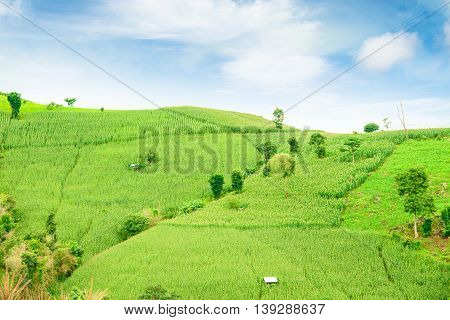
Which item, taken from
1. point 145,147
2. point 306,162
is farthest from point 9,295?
point 145,147

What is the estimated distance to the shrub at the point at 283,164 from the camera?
108ft

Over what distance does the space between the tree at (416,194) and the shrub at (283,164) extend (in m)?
10.7

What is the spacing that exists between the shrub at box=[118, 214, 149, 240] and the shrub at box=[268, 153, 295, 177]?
10446 millimetres

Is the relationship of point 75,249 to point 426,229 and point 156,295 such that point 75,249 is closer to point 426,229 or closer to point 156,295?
point 156,295

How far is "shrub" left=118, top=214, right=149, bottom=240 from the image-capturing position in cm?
2927

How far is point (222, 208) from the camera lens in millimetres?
30453

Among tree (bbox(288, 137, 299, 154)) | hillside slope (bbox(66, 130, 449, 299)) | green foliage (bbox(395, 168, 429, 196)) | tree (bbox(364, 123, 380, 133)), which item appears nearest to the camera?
hillside slope (bbox(66, 130, 449, 299))

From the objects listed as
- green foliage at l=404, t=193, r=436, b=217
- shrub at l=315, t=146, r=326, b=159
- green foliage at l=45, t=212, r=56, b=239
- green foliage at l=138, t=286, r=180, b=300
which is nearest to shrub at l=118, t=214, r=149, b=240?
green foliage at l=45, t=212, r=56, b=239

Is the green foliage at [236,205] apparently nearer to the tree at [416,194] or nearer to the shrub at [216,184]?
the shrub at [216,184]

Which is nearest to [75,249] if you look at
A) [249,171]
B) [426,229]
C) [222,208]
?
[222,208]

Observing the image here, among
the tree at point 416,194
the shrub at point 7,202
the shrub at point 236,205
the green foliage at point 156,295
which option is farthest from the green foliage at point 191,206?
the green foliage at point 156,295

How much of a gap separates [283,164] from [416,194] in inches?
475

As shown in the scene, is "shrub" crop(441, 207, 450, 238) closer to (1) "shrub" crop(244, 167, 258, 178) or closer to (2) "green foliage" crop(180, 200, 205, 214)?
(2) "green foliage" crop(180, 200, 205, 214)
